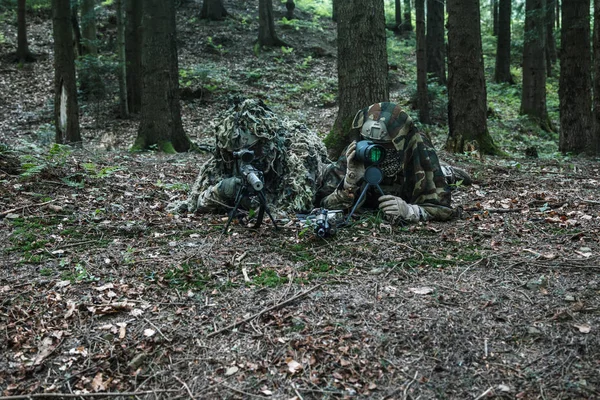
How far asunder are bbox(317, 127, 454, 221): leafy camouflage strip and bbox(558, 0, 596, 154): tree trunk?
21.3ft

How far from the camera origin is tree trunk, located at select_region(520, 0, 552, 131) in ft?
52.0

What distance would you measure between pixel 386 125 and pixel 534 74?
13.4 metres

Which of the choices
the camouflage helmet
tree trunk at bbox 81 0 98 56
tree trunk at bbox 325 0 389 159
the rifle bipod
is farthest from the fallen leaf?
tree trunk at bbox 81 0 98 56

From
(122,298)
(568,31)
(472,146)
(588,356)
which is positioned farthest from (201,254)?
(568,31)

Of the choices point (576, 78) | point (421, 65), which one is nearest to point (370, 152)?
point (576, 78)

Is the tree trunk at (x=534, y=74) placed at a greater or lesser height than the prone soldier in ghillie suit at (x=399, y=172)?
greater

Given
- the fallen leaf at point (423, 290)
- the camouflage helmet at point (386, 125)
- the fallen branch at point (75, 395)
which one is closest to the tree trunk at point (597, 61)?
the camouflage helmet at point (386, 125)

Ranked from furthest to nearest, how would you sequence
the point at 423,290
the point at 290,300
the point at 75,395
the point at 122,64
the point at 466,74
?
the point at 122,64 < the point at 466,74 < the point at 423,290 < the point at 290,300 < the point at 75,395

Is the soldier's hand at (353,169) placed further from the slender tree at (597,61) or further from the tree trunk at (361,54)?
the slender tree at (597,61)

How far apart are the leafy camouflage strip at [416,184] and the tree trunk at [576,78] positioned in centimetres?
650

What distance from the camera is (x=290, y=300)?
142 inches

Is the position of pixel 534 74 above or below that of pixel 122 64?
below

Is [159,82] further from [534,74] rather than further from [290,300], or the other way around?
[534,74]

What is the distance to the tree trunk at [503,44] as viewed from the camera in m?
19.3
